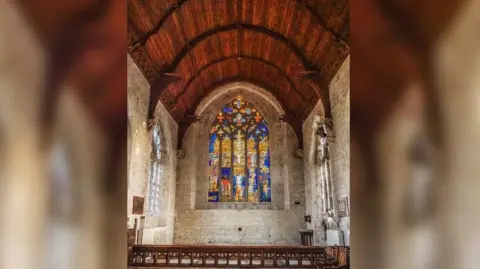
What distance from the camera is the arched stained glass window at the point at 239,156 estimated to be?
1461cm

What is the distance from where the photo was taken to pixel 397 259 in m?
0.79

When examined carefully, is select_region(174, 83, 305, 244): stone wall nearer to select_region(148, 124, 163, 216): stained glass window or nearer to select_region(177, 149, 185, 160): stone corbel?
select_region(177, 149, 185, 160): stone corbel

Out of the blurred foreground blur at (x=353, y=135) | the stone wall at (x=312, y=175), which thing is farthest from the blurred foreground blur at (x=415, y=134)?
the stone wall at (x=312, y=175)

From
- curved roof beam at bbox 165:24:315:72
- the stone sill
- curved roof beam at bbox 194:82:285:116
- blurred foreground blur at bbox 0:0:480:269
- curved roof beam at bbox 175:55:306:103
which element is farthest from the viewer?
curved roof beam at bbox 194:82:285:116

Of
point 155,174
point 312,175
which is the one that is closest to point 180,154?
point 155,174

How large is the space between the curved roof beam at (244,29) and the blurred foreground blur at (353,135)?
9.50 m

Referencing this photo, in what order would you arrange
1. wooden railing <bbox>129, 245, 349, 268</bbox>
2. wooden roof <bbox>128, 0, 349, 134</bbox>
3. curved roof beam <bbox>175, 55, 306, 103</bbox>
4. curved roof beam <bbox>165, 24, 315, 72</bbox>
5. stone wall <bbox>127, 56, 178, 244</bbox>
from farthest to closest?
curved roof beam <bbox>175, 55, 306, 103</bbox> → curved roof beam <bbox>165, 24, 315, 72</bbox> → stone wall <bbox>127, 56, 178, 244</bbox> → wooden roof <bbox>128, 0, 349, 134</bbox> → wooden railing <bbox>129, 245, 349, 268</bbox>

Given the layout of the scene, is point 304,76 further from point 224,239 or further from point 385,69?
point 385,69

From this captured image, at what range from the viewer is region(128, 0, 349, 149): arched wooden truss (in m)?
8.40

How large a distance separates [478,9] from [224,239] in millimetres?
13633

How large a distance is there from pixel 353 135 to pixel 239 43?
10822mm

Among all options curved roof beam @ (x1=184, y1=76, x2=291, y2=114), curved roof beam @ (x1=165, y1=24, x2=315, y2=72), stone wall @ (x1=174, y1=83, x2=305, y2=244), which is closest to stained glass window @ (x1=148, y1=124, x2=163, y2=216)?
stone wall @ (x1=174, y1=83, x2=305, y2=244)

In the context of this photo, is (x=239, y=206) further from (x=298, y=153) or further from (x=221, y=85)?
(x=221, y=85)

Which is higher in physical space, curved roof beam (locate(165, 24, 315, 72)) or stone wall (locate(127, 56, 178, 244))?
curved roof beam (locate(165, 24, 315, 72))
